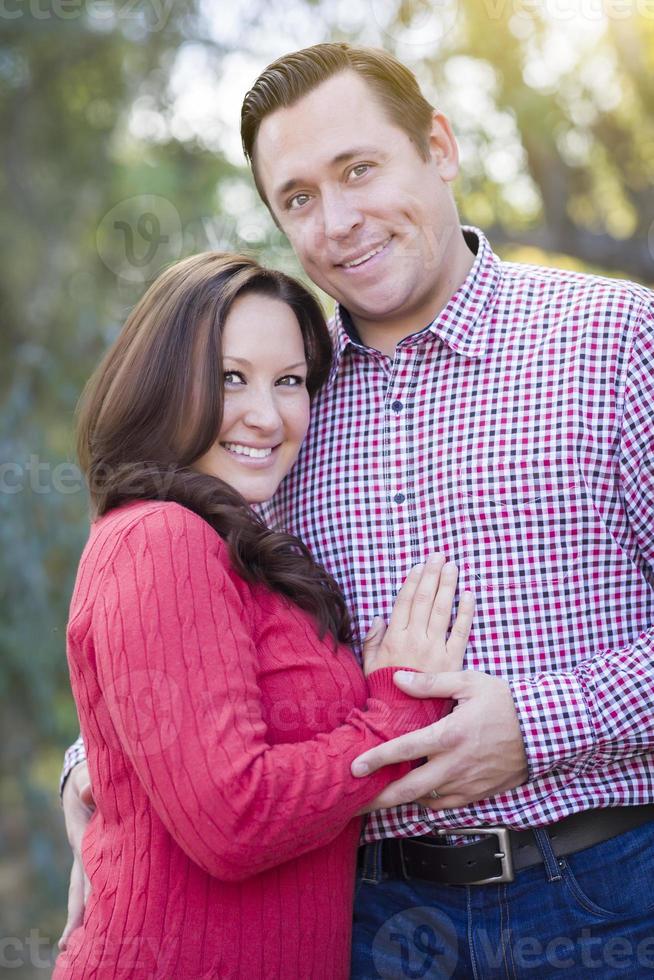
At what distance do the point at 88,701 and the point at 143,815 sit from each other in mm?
190

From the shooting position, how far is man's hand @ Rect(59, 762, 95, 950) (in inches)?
74.4

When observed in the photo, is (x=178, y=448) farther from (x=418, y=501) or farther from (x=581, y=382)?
(x=581, y=382)

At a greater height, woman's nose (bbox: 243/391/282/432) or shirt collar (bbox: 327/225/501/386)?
shirt collar (bbox: 327/225/501/386)

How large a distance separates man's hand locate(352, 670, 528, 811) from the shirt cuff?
0.02 metres

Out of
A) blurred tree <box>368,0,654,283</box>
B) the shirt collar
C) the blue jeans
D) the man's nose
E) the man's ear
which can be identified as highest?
blurred tree <box>368,0,654,283</box>

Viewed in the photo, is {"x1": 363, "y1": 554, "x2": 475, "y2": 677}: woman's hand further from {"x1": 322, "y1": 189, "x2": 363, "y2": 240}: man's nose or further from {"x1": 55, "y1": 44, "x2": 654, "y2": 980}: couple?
{"x1": 322, "y1": 189, "x2": 363, "y2": 240}: man's nose

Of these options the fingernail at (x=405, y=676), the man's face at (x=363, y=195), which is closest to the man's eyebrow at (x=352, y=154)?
the man's face at (x=363, y=195)

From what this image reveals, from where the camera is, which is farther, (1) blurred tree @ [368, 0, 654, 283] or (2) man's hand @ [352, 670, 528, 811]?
(1) blurred tree @ [368, 0, 654, 283]

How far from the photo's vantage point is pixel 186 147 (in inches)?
204

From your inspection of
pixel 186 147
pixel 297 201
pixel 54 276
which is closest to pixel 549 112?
pixel 186 147

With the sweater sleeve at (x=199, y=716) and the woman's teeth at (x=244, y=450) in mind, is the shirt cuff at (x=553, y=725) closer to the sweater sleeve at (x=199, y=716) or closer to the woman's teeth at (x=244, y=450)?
the sweater sleeve at (x=199, y=716)

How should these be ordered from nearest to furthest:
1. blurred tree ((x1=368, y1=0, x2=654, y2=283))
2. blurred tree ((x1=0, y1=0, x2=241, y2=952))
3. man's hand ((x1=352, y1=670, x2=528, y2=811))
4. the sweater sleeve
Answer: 1. the sweater sleeve
2. man's hand ((x1=352, y1=670, x2=528, y2=811))
3. blurred tree ((x1=0, y1=0, x2=241, y2=952))
4. blurred tree ((x1=368, y1=0, x2=654, y2=283))

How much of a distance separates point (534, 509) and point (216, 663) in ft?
2.18

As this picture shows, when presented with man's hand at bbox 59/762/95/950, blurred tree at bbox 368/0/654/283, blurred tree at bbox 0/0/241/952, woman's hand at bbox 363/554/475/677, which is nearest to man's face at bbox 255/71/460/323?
woman's hand at bbox 363/554/475/677
